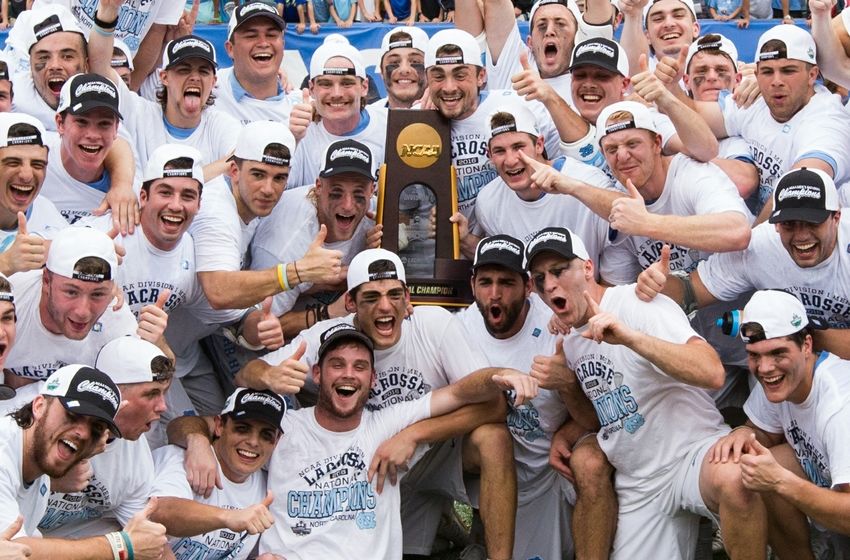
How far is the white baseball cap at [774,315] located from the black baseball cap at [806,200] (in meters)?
0.51

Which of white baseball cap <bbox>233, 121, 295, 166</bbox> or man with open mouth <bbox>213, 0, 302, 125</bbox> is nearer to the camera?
white baseball cap <bbox>233, 121, 295, 166</bbox>

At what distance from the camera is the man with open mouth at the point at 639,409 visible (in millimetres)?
7961

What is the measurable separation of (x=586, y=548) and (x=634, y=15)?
4.58 m

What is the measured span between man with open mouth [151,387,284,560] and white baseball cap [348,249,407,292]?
952mm

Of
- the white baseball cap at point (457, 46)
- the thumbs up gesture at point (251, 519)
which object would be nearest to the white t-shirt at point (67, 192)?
the thumbs up gesture at point (251, 519)

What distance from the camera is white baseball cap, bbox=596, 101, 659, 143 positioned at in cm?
868

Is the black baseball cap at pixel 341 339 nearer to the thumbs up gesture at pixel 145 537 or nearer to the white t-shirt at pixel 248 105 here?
the thumbs up gesture at pixel 145 537

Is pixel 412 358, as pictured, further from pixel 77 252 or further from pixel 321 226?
pixel 77 252

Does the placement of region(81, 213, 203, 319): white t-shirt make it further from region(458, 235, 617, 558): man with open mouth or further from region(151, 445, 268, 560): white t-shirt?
region(458, 235, 617, 558): man with open mouth

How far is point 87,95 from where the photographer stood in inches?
343

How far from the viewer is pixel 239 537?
8.05 meters

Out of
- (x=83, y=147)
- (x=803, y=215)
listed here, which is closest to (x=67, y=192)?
(x=83, y=147)

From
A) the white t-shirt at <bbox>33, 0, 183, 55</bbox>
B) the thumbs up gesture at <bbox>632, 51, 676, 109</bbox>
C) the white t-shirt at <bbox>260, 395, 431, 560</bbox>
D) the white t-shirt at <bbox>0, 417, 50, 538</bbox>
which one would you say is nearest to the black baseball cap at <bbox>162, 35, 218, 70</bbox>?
the white t-shirt at <bbox>33, 0, 183, 55</bbox>

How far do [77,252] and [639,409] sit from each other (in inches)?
141
